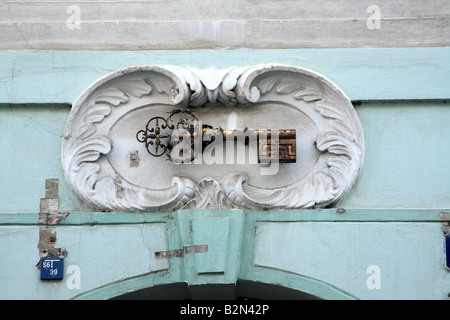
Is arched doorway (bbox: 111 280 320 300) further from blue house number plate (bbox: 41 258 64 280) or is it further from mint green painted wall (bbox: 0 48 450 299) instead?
blue house number plate (bbox: 41 258 64 280)

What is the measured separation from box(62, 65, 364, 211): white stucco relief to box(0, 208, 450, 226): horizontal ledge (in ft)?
0.15

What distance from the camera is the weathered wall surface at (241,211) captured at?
546cm

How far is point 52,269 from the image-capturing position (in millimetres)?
5488

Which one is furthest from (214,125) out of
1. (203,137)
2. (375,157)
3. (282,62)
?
(375,157)

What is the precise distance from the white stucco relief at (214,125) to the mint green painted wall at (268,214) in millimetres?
97

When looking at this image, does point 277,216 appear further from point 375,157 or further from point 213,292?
point 375,157

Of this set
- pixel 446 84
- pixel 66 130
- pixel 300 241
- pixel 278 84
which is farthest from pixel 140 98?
pixel 446 84

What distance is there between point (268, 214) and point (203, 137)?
2.03ft

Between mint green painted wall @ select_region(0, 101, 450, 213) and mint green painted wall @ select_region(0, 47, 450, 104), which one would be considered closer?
mint green painted wall @ select_region(0, 101, 450, 213)

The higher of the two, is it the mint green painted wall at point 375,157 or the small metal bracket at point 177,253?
the mint green painted wall at point 375,157

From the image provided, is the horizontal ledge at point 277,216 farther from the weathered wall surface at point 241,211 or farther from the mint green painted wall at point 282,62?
the mint green painted wall at point 282,62

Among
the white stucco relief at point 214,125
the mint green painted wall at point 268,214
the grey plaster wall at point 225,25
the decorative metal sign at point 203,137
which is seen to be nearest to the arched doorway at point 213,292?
the mint green painted wall at point 268,214

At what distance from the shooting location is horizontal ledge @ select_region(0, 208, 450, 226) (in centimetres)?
552

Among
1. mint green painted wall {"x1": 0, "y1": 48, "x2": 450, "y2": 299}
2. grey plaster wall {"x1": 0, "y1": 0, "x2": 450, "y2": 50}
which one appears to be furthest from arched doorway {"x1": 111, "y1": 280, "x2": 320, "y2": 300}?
grey plaster wall {"x1": 0, "y1": 0, "x2": 450, "y2": 50}
